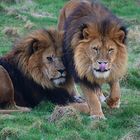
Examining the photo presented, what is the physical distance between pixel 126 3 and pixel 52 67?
14608 millimetres

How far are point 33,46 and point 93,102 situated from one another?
4.39ft

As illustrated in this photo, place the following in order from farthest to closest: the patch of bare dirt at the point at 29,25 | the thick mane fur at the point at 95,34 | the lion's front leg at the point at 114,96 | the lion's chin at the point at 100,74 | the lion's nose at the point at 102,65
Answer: the patch of bare dirt at the point at 29,25, the lion's front leg at the point at 114,96, the thick mane fur at the point at 95,34, the lion's chin at the point at 100,74, the lion's nose at the point at 102,65

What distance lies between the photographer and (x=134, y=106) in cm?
885

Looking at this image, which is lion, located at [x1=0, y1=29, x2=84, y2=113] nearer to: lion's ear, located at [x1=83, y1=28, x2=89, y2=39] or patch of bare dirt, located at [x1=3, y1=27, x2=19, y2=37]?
lion's ear, located at [x1=83, y1=28, x2=89, y2=39]

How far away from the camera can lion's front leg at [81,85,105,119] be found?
27.9 feet

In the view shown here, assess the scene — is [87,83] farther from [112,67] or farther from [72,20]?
[72,20]

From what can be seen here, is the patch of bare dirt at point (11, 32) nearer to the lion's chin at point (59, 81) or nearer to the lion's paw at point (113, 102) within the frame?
the lion's chin at point (59, 81)

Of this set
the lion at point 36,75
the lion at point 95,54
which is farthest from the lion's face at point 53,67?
the lion at point 95,54

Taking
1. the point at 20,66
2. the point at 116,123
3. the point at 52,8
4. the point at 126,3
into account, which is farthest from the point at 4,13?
the point at 116,123

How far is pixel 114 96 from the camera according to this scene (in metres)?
8.95

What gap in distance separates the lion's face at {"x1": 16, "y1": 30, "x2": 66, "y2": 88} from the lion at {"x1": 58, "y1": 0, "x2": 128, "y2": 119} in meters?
0.28

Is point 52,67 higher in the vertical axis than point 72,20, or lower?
lower

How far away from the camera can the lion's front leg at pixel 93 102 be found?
8.51m

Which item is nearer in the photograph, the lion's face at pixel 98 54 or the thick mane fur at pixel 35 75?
the lion's face at pixel 98 54
